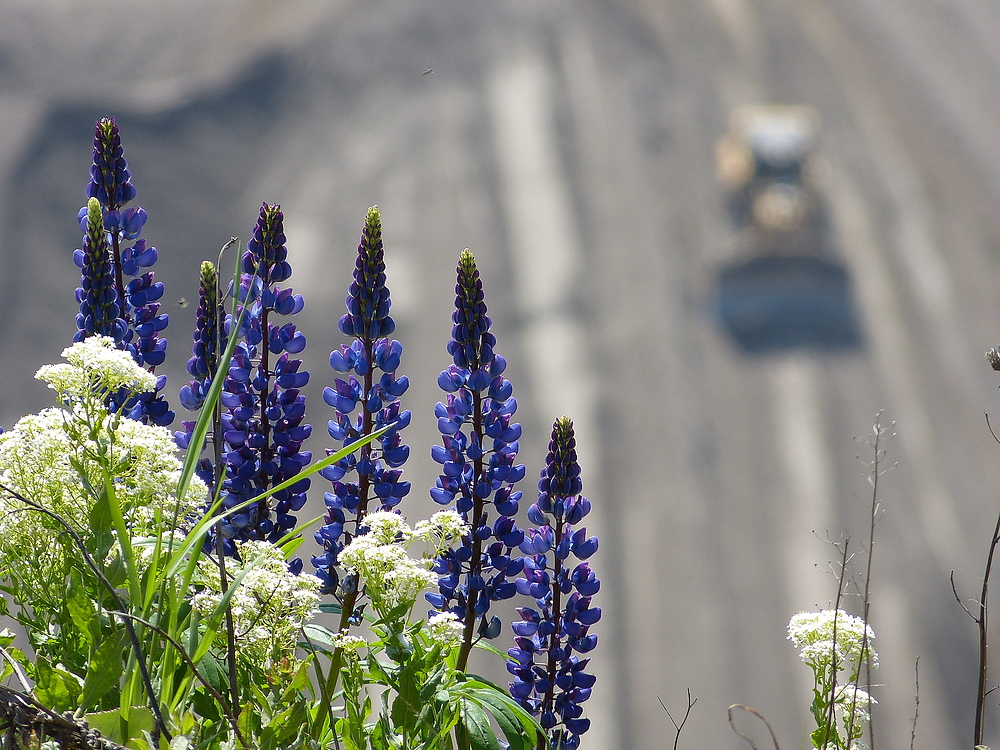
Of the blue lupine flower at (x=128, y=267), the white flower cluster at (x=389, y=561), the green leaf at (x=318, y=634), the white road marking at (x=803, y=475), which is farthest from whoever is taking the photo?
the white road marking at (x=803, y=475)

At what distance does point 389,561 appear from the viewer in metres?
1.46

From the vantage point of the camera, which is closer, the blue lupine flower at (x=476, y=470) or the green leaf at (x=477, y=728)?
the green leaf at (x=477, y=728)

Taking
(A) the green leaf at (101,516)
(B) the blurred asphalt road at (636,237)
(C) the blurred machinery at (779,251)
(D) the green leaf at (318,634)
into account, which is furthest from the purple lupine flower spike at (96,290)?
(C) the blurred machinery at (779,251)

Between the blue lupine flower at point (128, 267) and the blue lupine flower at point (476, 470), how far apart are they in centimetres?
59

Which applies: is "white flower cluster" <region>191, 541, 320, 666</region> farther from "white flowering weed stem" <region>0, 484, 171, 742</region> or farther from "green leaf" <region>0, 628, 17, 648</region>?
"green leaf" <region>0, 628, 17, 648</region>

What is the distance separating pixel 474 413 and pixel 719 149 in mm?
32777

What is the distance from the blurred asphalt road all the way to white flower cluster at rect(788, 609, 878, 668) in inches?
624

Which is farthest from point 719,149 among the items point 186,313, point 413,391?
point 186,313

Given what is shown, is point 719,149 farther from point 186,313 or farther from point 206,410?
point 206,410

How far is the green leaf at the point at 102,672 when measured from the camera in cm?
136

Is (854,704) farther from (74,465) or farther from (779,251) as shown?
(779,251)

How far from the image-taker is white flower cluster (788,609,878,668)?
159 centimetres

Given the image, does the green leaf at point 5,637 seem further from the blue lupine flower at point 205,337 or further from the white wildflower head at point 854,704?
the white wildflower head at point 854,704

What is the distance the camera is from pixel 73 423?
1.47 metres
